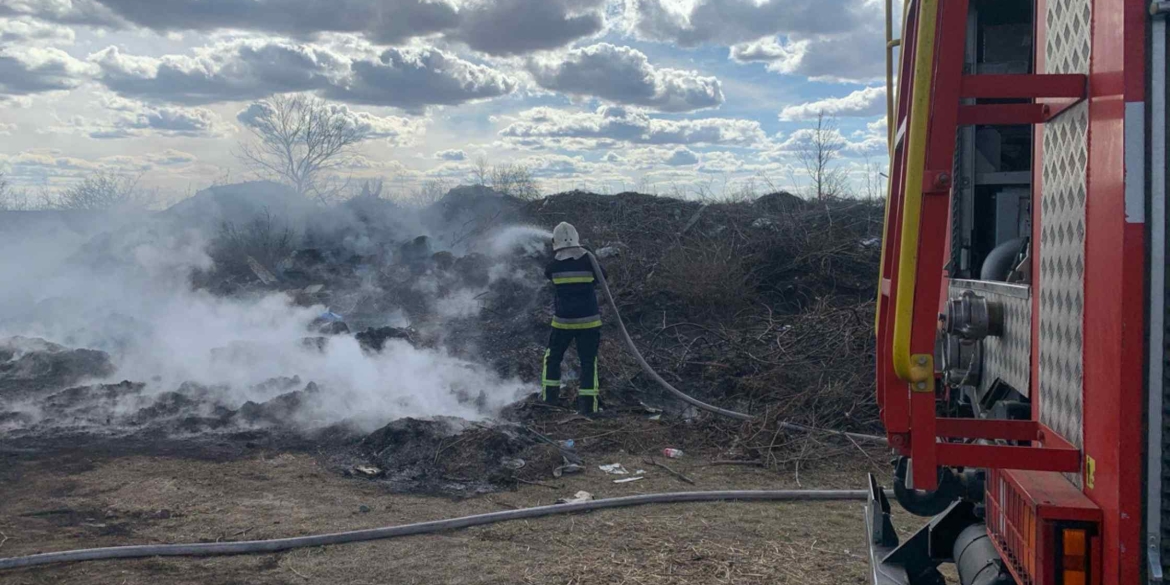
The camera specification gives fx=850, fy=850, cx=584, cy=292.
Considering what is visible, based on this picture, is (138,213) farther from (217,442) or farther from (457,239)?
(217,442)

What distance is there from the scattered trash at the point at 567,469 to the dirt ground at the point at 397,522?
11cm

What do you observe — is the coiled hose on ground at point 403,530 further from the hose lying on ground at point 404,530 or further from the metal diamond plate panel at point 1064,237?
the metal diamond plate panel at point 1064,237

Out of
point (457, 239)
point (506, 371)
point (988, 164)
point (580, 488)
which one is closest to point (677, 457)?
point (580, 488)

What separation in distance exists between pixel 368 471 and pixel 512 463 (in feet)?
3.82

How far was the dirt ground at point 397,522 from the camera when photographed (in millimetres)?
4754

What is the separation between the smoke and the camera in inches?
360

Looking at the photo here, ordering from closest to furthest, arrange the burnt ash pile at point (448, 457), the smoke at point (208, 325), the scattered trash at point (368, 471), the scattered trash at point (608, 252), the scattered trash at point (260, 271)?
the burnt ash pile at point (448, 457), the scattered trash at point (368, 471), the smoke at point (208, 325), the scattered trash at point (608, 252), the scattered trash at point (260, 271)

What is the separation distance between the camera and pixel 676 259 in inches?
505

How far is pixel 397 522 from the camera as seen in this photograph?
18.8ft

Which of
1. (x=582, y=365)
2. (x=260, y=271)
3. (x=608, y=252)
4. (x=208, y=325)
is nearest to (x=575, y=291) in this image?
(x=582, y=365)

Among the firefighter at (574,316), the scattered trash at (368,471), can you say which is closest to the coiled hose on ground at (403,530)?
the scattered trash at (368,471)

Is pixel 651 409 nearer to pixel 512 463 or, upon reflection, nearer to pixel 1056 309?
pixel 512 463

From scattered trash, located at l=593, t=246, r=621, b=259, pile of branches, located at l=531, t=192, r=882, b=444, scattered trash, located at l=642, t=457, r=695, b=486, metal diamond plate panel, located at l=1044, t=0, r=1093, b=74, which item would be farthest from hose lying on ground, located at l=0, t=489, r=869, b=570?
scattered trash, located at l=593, t=246, r=621, b=259

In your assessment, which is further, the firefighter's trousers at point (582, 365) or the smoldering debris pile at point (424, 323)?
the firefighter's trousers at point (582, 365)
